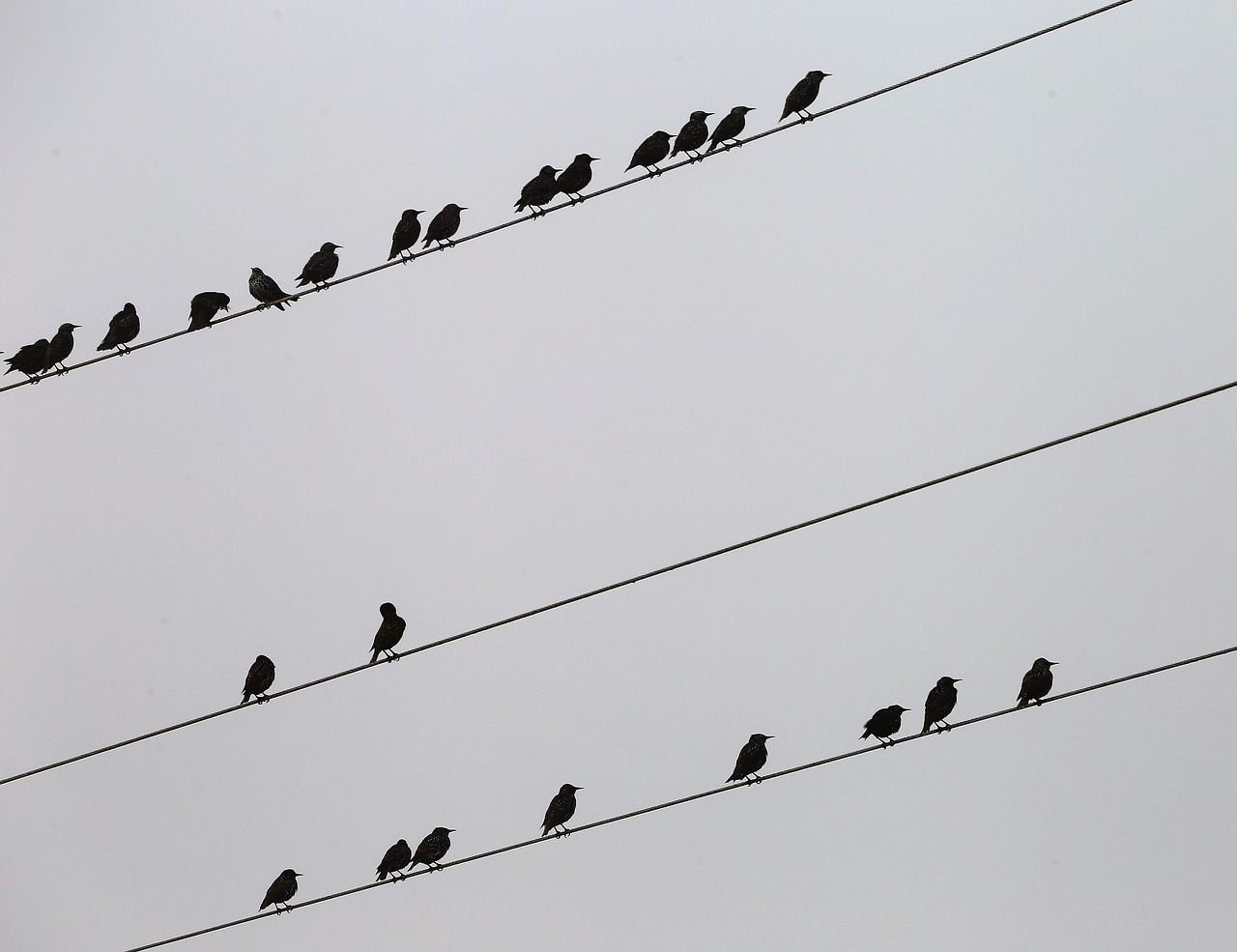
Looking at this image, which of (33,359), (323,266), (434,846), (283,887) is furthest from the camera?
(283,887)

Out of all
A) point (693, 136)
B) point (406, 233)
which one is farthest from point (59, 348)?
point (693, 136)

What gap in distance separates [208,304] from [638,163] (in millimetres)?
1884

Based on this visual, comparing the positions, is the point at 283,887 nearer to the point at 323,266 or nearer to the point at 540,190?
the point at 323,266

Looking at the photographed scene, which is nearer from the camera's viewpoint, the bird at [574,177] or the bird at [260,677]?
the bird at [574,177]

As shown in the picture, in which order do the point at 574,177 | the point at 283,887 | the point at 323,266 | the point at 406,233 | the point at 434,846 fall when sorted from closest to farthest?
the point at 574,177
the point at 323,266
the point at 406,233
the point at 434,846
the point at 283,887

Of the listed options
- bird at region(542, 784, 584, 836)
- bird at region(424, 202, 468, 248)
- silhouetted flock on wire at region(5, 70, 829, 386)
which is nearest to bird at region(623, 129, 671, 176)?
silhouetted flock on wire at region(5, 70, 829, 386)

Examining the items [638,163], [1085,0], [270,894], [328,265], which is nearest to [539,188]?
[638,163]

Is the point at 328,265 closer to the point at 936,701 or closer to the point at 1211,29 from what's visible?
the point at 936,701

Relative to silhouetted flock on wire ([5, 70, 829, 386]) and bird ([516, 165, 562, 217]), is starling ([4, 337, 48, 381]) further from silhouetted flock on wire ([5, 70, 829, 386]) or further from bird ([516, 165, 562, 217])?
bird ([516, 165, 562, 217])

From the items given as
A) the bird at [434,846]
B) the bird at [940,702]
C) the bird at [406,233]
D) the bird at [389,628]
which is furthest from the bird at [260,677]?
the bird at [940,702]

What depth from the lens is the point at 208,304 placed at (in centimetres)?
616

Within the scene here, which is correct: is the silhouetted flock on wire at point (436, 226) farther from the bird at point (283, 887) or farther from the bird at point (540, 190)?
the bird at point (283, 887)

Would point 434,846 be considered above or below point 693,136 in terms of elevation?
below

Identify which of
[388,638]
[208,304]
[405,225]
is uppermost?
[405,225]
